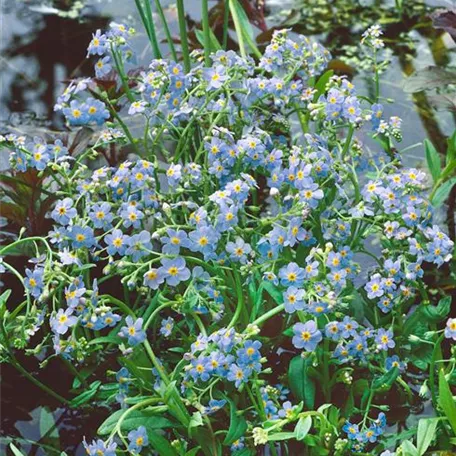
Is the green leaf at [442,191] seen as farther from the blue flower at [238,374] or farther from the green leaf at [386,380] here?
the blue flower at [238,374]

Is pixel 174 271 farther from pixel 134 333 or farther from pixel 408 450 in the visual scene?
pixel 408 450

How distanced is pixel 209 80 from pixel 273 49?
18cm

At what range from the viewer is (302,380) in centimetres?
177

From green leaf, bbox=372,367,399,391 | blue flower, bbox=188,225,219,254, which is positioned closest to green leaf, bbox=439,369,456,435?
green leaf, bbox=372,367,399,391

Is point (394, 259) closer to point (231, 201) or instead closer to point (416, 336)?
point (416, 336)

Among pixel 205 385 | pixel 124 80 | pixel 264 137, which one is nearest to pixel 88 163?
pixel 124 80

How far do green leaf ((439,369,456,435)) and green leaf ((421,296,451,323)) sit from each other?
0.83ft

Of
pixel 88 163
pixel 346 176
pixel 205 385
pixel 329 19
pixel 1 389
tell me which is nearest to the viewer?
pixel 205 385

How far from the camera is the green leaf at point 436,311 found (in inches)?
73.0

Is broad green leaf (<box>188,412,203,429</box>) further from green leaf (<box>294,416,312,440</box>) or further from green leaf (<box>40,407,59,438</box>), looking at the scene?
green leaf (<box>40,407,59,438</box>)

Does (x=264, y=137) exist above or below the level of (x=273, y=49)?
below

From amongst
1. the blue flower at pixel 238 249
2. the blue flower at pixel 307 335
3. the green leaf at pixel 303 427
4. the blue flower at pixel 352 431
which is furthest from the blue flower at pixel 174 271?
the blue flower at pixel 352 431

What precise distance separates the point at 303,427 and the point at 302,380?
0.71 ft

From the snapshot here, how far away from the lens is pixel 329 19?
11.2 feet
